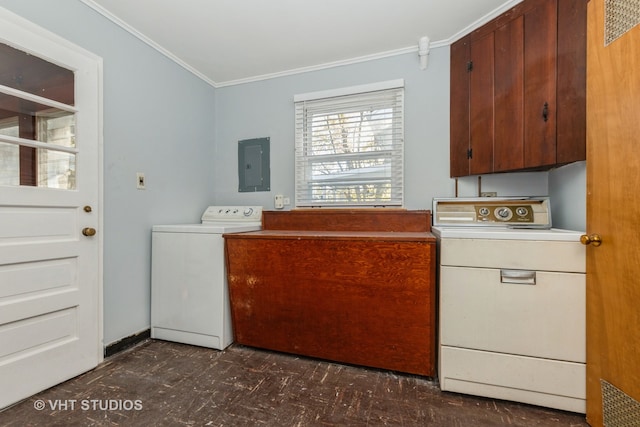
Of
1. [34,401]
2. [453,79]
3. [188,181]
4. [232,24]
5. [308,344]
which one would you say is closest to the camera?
[34,401]

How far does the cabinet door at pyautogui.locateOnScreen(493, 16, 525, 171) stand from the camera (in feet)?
5.76

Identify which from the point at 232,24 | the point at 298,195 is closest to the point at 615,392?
the point at 298,195

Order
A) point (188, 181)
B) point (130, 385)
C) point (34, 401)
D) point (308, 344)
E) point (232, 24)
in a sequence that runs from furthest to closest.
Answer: point (188, 181)
point (232, 24)
point (308, 344)
point (130, 385)
point (34, 401)

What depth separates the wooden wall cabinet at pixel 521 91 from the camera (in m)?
1.52

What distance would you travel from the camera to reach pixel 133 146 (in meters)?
2.10

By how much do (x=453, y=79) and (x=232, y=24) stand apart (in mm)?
1743

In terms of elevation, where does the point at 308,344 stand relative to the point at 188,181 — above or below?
below

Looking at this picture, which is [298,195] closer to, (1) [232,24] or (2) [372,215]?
→ (2) [372,215]

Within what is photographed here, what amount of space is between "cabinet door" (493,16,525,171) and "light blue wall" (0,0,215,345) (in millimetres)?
2556

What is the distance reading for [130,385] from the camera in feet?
5.35

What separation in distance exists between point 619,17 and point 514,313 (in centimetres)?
138

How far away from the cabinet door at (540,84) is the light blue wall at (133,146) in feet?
8.79

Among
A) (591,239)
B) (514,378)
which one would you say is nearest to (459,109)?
(591,239)
